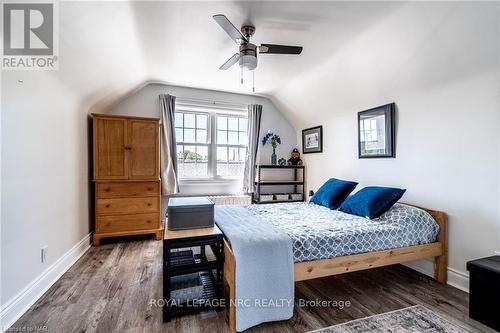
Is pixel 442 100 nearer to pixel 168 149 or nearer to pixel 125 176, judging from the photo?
pixel 168 149

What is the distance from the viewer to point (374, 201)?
2367mm

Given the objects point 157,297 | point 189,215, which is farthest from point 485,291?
point 157,297

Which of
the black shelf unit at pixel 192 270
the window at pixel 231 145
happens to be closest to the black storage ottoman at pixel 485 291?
the black shelf unit at pixel 192 270

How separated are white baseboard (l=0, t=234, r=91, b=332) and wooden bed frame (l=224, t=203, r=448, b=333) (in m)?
1.49

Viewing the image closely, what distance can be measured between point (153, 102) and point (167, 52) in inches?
53.0

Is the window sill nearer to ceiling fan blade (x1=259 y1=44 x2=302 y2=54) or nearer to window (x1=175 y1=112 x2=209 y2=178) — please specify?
window (x1=175 y1=112 x2=209 y2=178)

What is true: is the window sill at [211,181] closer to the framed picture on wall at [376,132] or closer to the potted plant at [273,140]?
the potted plant at [273,140]

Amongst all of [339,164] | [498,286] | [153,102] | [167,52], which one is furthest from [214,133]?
[498,286]

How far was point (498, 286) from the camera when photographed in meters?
1.54

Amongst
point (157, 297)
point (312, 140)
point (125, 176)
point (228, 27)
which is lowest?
point (157, 297)

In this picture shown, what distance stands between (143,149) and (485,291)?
3815 mm

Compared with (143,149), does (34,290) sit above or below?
below

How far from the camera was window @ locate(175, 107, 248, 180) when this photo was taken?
418 centimetres

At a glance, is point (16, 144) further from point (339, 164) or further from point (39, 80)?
point (339, 164)
